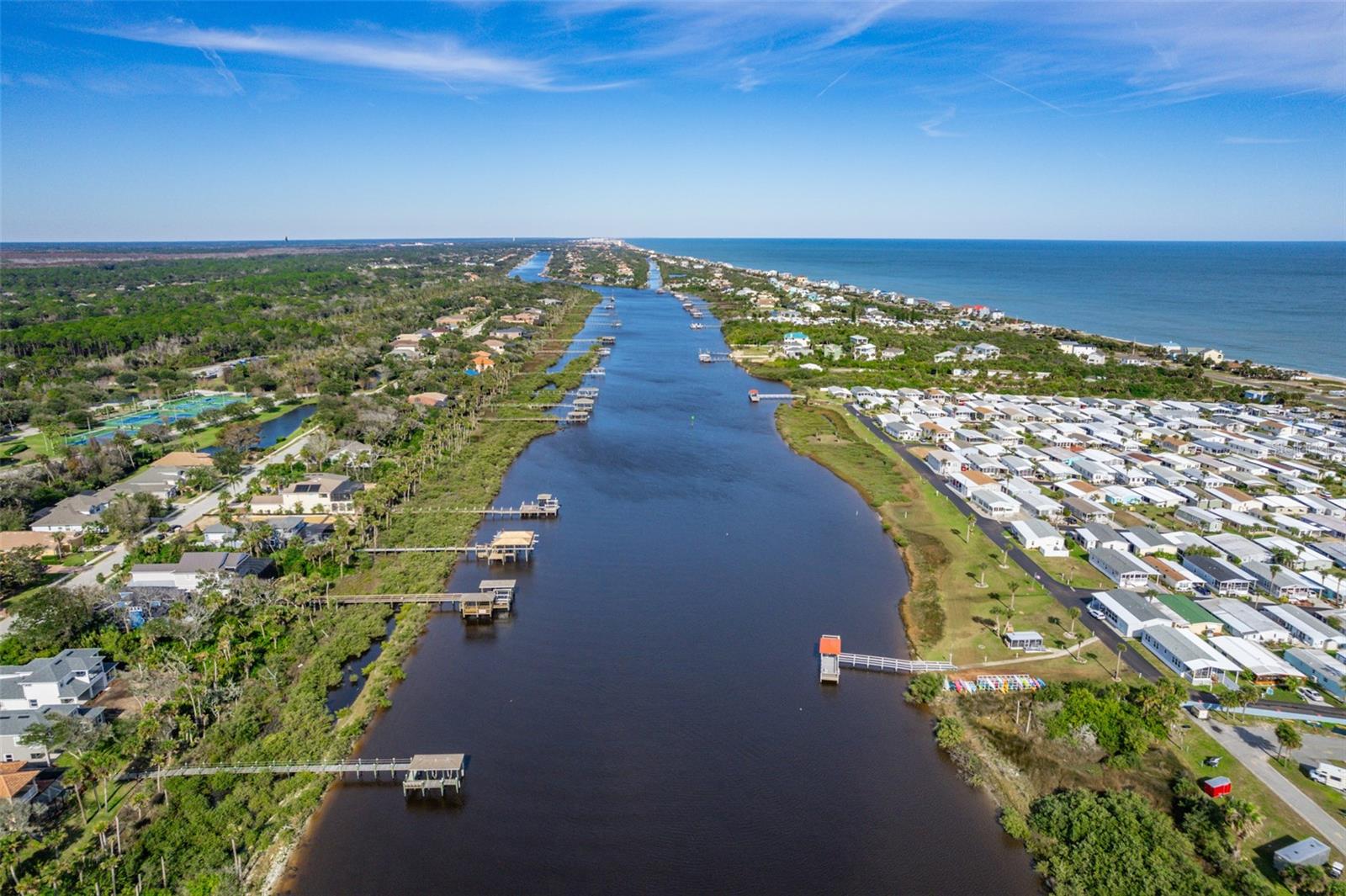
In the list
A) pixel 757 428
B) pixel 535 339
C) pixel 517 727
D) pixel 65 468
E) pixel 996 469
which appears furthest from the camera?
pixel 535 339

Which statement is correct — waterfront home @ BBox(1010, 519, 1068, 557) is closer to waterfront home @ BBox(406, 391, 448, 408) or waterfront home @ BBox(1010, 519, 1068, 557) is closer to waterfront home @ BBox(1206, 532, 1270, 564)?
waterfront home @ BBox(1206, 532, 1270, 564)

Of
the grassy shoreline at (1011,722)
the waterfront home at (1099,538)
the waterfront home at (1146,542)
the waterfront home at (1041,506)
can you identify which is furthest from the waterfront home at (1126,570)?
the waterfront home at (1041,506)

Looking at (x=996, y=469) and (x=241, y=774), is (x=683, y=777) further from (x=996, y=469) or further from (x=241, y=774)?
(x=996, y=469)

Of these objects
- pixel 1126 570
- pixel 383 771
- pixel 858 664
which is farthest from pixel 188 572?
pixel 1126 570

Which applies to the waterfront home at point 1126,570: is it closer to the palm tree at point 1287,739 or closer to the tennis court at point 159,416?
the palm tree at point 1287,739

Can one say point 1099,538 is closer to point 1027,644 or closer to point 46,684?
point 1027,644

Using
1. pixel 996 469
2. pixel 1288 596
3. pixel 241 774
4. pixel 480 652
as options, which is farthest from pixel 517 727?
pixel 996 469
